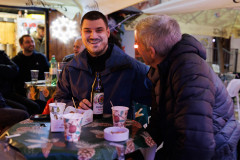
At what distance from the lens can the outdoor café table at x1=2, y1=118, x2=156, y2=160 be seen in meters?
1.33

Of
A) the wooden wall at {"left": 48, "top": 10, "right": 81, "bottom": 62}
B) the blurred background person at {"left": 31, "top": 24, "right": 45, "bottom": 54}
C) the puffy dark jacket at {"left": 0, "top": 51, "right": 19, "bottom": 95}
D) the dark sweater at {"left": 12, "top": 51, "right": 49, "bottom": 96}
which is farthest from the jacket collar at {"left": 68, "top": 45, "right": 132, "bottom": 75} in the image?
the blurred background person at {"left": 31, "top": 24, "right": 45, "bottom": 54}

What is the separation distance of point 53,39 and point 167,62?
5.93 m

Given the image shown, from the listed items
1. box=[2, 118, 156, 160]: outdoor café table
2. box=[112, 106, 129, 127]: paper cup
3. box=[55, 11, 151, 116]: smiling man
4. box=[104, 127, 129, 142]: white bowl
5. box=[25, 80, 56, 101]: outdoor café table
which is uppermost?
box=[55, 11, 151, 116]: smiling man

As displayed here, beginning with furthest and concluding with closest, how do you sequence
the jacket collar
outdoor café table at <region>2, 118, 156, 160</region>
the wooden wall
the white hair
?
the wooden wall, the jacket collar, the white hair, outdoor café table at <region>2, 118, 156, 160</region>

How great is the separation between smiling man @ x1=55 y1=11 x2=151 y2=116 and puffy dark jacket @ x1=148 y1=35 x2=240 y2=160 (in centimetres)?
79

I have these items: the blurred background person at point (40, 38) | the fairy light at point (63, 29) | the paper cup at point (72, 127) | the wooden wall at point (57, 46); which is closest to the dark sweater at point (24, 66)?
the wooden wall at point (57, 46)

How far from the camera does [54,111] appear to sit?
5.44 feet

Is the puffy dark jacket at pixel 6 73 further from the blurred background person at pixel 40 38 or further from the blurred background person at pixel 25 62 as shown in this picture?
the blurred background person at pixel 40 38

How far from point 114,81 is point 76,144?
112 centimetres

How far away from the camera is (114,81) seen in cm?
249

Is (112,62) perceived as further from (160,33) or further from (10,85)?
(10,85)

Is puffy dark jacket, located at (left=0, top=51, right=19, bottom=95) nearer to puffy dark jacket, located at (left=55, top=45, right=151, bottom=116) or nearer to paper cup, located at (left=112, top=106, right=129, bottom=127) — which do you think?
puffy dark jacket, located at (left=55, top=45, right=151, bottom=116)

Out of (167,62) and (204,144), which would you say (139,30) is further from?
(204,144)

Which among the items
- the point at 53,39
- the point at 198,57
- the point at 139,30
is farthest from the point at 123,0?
the point at 53,39
